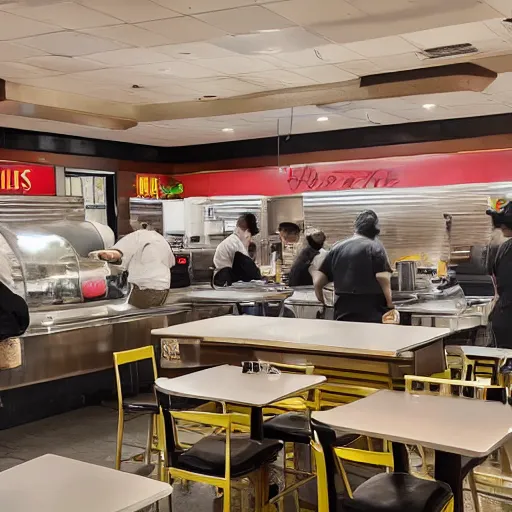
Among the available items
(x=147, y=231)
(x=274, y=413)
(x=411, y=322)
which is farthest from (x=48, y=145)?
(x=274, y=413)

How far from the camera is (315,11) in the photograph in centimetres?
379

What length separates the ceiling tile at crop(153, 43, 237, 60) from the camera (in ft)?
14.8

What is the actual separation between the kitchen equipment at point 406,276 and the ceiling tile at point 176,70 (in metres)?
2.85

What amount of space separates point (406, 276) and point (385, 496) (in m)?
4.41

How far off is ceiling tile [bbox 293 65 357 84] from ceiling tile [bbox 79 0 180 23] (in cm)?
168

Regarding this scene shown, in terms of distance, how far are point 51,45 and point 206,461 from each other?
2.83 metres

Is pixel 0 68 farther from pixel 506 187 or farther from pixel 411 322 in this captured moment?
pixel 506 187

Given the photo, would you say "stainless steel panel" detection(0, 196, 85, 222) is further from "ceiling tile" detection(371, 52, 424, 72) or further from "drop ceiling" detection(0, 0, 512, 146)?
"ceiling tile" detection(371, 52, 424, 72)

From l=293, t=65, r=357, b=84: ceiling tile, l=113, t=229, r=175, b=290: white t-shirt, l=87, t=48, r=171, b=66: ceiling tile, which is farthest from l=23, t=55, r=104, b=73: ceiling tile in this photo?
l=113, t=229, r=175, b=290: white t-shirt

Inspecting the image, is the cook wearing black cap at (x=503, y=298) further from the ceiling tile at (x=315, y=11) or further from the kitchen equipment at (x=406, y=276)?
the ceiling tile at (x=315, y=11)

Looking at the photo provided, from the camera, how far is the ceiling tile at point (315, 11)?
3.64m

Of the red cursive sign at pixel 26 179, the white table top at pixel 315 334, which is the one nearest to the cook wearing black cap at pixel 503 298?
the white table top at pixel 315 334

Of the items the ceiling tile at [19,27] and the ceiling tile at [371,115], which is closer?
the ceiling tile at [19,27]

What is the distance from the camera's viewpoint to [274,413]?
4.32m
